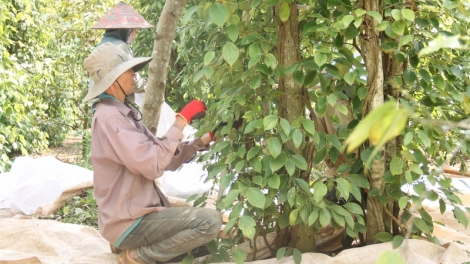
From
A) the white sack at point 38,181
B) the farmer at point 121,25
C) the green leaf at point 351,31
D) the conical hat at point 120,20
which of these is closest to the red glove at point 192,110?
the green leaf at point 351,31

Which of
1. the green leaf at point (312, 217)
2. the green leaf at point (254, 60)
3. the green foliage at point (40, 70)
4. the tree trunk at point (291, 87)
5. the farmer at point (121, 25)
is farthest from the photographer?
the green foliage at point (40, 70)

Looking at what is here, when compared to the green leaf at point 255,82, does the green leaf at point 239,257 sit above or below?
below

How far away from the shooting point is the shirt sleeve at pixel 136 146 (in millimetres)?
2318

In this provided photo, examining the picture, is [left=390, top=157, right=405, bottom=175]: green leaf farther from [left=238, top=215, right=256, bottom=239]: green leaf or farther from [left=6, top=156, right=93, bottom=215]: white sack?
[left=6, top=156, right=93, bottom=215]: white sack

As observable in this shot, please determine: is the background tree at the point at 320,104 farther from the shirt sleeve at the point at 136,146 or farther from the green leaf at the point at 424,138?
the shirt sleeve at the point at 136,146

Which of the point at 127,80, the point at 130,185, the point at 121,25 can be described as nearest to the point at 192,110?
the point at 127,80

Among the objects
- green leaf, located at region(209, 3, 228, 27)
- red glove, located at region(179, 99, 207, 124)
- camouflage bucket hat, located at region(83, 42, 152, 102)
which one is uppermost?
green leaf, located at region(209, 3, 228, 27)

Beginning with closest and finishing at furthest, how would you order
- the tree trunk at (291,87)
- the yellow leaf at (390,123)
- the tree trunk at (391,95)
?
the yellow leaf at (390,123) < the tree trunk at (291,87) < the tree trunk at (391,95)

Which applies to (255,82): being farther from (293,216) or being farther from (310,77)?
(293,216)

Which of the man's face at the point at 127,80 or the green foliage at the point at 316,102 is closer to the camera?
the green foliage at the point at 316,102

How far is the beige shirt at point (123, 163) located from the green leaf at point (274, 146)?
1.31 feet

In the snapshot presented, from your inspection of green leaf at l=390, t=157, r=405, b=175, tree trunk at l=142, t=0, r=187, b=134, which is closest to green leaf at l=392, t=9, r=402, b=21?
green leaf at l=390, t=157, r=405, b=175

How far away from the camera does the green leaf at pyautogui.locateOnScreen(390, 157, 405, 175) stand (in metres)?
2.38

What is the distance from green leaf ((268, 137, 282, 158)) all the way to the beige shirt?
40cm
